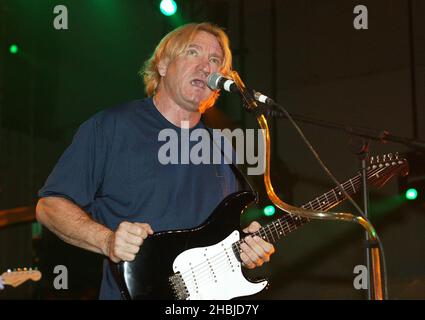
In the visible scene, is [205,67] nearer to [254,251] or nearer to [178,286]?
[254,251]

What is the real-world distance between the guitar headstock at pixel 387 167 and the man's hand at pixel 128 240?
3.96 ft

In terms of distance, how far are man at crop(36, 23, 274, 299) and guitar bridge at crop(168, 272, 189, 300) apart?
0.89ft

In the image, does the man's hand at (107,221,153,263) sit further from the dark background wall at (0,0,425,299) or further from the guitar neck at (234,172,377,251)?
the dark background wall at (0,0,425,299)

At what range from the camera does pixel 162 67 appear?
11.3ft

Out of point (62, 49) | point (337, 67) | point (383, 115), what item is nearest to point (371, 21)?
point (337, 67)

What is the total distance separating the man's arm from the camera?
2420mm

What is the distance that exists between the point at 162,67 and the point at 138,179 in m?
0.88

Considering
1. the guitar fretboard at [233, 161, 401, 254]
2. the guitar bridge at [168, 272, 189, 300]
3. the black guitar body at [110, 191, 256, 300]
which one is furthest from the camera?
the guitar fretboard at [233, 161, 401, 254]

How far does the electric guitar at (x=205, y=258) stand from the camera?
2.55m

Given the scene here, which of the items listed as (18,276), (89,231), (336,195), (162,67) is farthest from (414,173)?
(18,276)

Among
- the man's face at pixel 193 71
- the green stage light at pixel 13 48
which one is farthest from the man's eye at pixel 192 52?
the green stage light at pixel 13 48

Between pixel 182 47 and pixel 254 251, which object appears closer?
pixel 254 251

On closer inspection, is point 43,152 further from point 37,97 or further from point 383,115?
point 383,115

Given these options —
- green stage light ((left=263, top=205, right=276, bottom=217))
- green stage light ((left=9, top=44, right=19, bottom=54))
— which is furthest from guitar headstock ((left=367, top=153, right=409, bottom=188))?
green stage light ((left=9, top=44, right=19, bottom=54))
